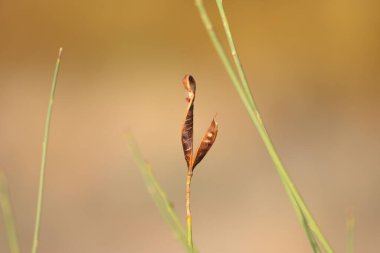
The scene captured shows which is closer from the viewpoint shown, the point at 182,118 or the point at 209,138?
the point at 209,138

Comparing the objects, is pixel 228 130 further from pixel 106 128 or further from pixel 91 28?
pixel 91 28

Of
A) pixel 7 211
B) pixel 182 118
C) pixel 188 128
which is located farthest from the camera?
pixel 182 118

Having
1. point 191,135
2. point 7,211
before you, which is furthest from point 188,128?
point 7,211

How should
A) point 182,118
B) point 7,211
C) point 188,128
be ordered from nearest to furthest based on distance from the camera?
1. point 188,128
2. point 7,211
3. point 182,118

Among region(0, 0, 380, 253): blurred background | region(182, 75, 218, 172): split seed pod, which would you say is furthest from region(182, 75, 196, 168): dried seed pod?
region(0, 0, 380, 253): blurred background

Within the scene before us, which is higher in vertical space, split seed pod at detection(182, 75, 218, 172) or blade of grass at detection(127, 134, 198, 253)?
split seed pod at detection(182, 75, 218, 172)

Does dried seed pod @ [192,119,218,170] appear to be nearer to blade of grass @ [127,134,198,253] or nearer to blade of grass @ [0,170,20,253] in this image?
blade of grass @ [127,134,198,253]

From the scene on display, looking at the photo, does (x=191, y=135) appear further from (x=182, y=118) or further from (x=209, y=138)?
(x=182, y=118)

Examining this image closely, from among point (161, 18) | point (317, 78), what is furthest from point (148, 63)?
point (317, 78)

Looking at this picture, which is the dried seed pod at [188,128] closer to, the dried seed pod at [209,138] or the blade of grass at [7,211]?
the dried seed pod at [209,138]
